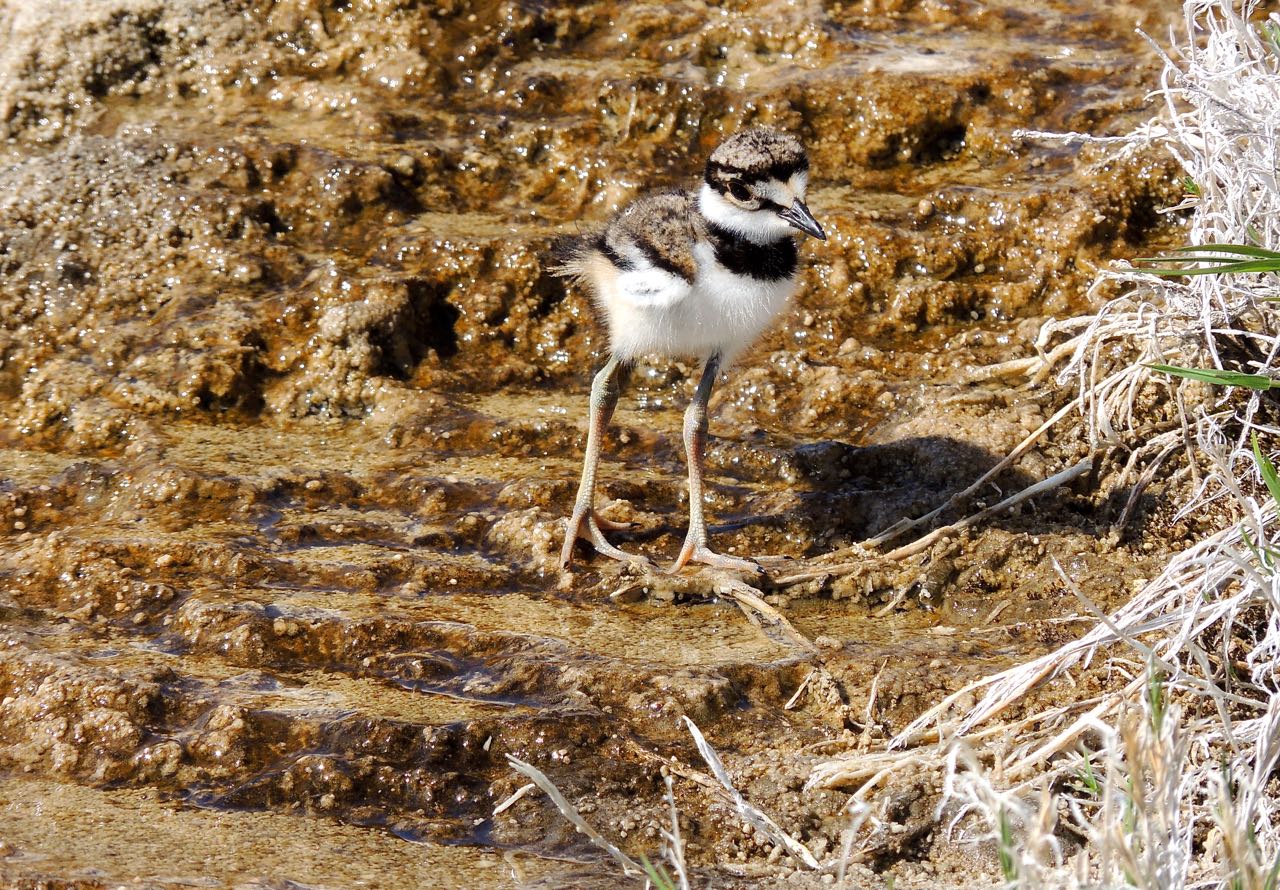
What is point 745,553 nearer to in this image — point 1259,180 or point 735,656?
point 735,656

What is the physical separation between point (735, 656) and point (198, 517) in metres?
1.79

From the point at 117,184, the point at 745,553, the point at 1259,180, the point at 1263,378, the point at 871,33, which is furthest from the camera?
the point at 871,33

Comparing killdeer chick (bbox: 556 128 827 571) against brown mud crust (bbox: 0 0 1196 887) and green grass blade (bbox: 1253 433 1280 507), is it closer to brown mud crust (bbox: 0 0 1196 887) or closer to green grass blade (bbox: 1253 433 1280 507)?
brown mud crust (bbox: 0 0 1196 887)

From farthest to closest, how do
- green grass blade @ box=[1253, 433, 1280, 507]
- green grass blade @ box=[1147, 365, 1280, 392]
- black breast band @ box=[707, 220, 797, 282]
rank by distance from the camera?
→ black breast band @ box=[707, 220, 797, 282], green grass blade @ box=[1147, 365, 1280, 392], green grass blade @ box=[1253, 433, 1280, 507]

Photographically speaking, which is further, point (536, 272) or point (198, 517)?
point (536, 272)

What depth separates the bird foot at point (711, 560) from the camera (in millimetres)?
3994

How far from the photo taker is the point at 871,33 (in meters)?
6.12

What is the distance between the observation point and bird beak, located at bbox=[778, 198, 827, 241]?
13.3 feet

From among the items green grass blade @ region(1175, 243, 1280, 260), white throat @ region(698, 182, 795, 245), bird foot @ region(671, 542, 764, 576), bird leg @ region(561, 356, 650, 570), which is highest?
green grass blade @ region(1175, 243, 1280, 260)

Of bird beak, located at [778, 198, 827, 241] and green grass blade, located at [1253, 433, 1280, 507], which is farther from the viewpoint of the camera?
bird beak, located at [778, 198, 827, 241]

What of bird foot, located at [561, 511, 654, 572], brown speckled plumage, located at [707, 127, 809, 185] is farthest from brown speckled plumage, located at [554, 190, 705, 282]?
bird foot, located at [561, 511, 654, 572]

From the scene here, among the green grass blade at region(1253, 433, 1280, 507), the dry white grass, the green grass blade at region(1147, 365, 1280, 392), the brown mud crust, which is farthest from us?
the green grass blade at region(1147, 365, 1280, 392)

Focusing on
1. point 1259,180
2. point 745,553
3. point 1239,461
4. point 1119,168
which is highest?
point 1259,180

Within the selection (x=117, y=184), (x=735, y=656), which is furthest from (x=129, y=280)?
(x=735, y=656)
